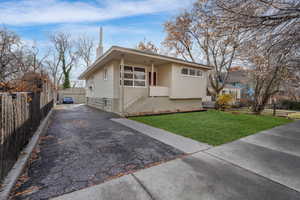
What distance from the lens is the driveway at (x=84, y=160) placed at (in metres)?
2.03

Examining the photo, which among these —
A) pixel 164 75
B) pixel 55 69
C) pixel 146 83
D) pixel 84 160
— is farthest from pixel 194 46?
pixel 55 69

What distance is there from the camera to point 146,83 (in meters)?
10.7

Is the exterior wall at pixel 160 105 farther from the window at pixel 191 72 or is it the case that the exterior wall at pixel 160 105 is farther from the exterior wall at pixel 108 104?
the window at pixel 191 72

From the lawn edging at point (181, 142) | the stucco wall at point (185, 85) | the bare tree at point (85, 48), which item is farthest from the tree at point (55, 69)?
the lawn edging at point (181, 142)

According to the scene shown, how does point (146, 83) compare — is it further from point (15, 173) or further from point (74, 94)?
point (74, 94)

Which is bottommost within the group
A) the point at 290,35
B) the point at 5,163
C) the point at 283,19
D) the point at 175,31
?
the point at 5,163

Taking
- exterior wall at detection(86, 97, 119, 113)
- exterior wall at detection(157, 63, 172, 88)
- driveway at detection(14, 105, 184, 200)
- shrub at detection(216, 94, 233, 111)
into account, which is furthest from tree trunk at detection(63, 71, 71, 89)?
shrub at detection(216, 94, 233, 111)

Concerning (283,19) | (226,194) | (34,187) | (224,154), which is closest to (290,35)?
(283,19)

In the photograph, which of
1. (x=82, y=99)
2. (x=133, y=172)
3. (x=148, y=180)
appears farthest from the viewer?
(x=82, y=99)

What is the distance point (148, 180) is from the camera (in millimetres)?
2156

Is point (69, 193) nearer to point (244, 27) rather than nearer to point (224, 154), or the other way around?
point (224, 154)

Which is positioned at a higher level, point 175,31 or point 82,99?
point 175,31

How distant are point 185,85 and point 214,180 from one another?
965 cm

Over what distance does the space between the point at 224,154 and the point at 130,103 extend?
7.24 metres
